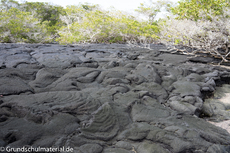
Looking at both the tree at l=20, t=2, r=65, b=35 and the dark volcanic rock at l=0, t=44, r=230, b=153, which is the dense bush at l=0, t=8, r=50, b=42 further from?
the tree at l=20, t=2, r=65, b=35

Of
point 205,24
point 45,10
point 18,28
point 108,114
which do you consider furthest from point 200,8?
point 45,10

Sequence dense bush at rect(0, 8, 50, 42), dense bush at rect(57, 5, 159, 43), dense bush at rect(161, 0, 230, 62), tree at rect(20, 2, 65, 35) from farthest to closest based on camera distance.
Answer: tree at rect(20, 2, 65, 35) < dense bush at rect(57, 5, 159, 43) < dense bush at rect(0, 8, 50, 42) < dense bush at rect(161, 0, 230, 62)

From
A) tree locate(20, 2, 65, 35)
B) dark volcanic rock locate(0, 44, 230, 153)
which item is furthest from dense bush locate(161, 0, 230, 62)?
tree locate(20, 2, 65, 35)

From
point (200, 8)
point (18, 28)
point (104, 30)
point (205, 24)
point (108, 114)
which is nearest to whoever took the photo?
point (108, 114)

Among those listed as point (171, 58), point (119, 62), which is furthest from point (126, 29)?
point (119, 62)

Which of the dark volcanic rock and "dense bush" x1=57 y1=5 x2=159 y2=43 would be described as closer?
the dark volcanic rock

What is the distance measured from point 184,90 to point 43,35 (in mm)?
13522

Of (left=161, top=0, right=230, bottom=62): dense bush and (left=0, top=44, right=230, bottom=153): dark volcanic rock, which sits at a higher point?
(left=161, top=0, right=230, bottom=62): dense bush

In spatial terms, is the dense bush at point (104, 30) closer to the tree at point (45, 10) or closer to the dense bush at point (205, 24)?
the dense bush at point (205, 24)

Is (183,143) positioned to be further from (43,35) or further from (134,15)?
(134,15)

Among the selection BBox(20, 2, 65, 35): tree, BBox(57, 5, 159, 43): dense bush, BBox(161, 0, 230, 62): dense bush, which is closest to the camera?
BBox(161, 0, 230, 62): dense bush

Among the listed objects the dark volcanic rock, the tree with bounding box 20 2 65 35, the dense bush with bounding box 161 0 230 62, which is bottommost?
the dark volcanic rock

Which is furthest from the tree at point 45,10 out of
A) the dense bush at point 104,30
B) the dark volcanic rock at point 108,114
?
the dark volcanic rock at point 108,114

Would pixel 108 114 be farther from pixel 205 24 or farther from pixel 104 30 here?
pixel 104 30
